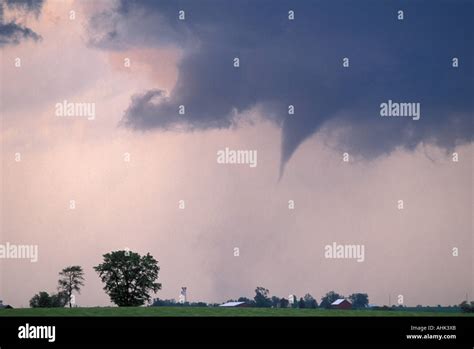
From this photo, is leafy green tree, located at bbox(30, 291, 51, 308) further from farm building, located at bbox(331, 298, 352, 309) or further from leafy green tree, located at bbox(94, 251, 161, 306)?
farm building, located at bbox(331, 298, 352, 309)

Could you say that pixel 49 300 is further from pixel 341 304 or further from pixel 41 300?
pixel 341 304

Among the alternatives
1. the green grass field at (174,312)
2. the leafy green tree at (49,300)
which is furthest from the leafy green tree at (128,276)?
the green grass field at (174,312)

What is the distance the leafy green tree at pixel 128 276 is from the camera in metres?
149

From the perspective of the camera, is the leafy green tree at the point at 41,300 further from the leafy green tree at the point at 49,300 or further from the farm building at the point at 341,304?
the farm building at the point at 341,304

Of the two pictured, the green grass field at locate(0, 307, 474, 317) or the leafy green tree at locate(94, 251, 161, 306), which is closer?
the green grass field at locate(0, 307, 474, 317)

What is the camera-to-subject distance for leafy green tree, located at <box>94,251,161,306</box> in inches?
5871

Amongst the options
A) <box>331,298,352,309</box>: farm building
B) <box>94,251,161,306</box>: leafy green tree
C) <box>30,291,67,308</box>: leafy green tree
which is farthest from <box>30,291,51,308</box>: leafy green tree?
<box>331,298,352,309</box>: farm building
